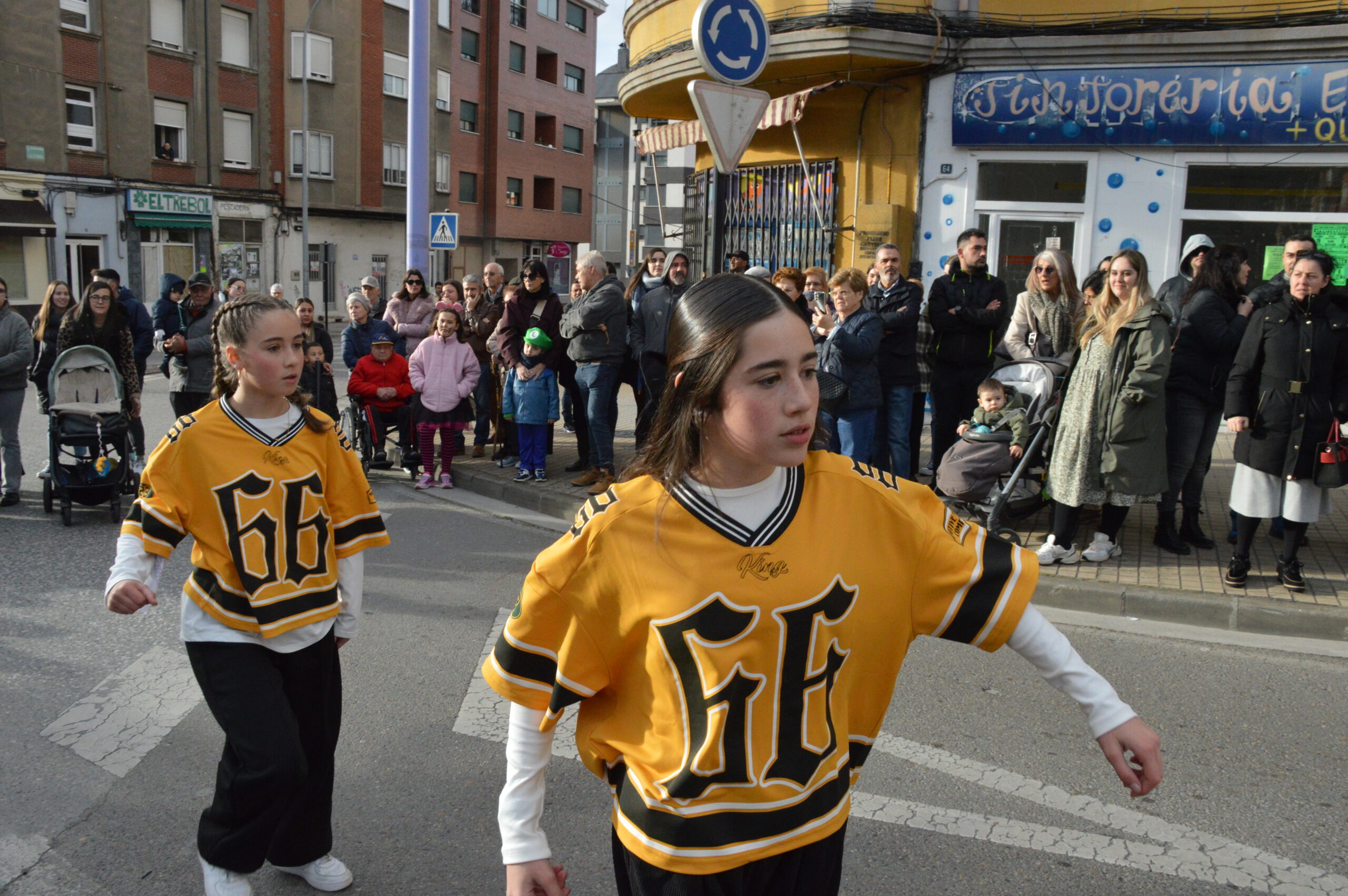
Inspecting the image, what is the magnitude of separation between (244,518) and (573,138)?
51.9 meters

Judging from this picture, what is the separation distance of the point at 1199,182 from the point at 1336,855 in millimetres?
9854

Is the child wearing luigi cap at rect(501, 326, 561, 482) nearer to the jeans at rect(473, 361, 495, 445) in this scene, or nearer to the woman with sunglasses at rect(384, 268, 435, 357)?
the jeans at rect(473, 361, 495, 445)

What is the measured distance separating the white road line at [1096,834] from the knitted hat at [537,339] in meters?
5.49

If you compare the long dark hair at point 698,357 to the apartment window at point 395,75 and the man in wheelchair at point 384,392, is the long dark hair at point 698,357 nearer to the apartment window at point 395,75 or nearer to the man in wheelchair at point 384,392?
the man in wheelchair at point 384,392

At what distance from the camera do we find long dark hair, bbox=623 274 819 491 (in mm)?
1746

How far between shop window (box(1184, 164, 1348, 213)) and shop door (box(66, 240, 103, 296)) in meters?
27.4

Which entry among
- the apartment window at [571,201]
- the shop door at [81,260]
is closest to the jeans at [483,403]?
the shop door at [81,260]

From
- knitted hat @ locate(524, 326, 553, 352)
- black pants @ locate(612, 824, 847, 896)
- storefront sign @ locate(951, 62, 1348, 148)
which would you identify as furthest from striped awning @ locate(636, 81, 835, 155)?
black pants @ locate(612, 824, 847, 896)

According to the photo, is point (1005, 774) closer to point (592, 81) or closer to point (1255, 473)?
point (1255, 473)

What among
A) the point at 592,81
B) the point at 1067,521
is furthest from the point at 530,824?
the point at 592,81

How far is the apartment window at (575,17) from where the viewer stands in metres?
50.8

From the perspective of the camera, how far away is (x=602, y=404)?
885cm

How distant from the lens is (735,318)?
174cm

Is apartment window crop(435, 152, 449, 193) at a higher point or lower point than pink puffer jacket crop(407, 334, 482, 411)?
higher
